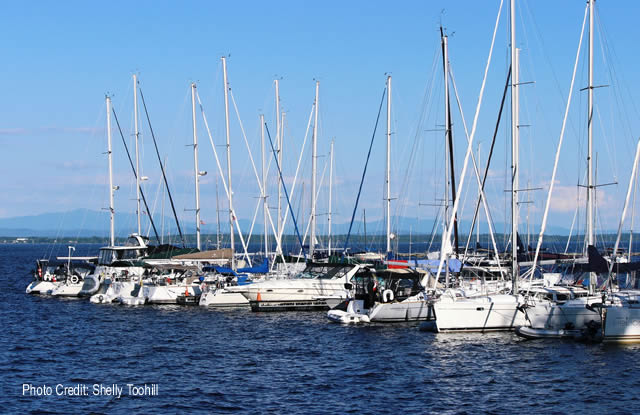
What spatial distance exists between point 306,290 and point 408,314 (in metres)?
9.72

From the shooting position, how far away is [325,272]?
51781 mm

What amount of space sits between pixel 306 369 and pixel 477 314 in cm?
1053

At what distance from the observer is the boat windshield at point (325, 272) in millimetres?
51281

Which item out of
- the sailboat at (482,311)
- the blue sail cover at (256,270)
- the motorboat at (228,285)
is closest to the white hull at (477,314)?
the sailboat at (482,311)

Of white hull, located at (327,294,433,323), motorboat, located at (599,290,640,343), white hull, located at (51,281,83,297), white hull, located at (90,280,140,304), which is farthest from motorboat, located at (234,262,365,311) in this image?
white hull, located at (51,281,83,297)

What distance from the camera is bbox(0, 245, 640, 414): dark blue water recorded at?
25781 mm

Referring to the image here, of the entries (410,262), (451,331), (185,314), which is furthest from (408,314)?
(185,314)

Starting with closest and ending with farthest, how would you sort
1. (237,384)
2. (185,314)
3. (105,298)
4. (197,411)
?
(197,411)
(237,384)
(185,314)
(105,298)

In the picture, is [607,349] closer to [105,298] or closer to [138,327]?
[138,327]

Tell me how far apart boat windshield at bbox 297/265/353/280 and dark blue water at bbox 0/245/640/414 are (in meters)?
6.22

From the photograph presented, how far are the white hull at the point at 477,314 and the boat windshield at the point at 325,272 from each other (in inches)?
529

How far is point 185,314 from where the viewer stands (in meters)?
49.1

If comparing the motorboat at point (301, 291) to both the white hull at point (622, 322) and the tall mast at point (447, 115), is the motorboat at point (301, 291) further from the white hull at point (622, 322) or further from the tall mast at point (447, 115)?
the white hull at point (622, 322)

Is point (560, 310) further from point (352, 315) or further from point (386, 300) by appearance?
point (352, 315)
